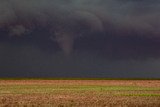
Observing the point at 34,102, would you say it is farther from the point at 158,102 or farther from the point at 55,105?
the point at 158,102

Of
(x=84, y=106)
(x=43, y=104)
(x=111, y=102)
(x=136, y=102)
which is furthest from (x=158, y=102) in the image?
(x=43, y=104)

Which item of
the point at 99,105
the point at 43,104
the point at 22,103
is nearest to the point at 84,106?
the point at 99,105

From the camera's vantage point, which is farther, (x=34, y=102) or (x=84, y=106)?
(x=34, y=102)

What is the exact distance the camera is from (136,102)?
103 feet

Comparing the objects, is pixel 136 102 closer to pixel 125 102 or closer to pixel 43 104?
pixel 125 102

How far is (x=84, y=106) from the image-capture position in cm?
2847

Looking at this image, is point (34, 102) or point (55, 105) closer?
point (55, 105)

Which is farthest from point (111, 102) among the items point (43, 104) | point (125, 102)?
point (43, 104)

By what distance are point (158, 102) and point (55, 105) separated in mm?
8483

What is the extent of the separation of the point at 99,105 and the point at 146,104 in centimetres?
376

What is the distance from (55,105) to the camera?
28750 millimetres

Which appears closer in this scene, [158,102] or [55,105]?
[55,105]

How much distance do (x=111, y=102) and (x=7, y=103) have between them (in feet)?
26.5

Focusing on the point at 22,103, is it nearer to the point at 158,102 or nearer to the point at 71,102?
the point at 71,102
